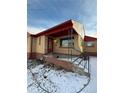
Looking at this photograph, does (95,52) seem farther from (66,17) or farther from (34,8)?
(34,8)

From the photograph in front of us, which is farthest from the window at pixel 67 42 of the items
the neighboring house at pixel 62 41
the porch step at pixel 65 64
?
the porch step at pixel 65 64

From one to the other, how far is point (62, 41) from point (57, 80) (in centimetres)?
28

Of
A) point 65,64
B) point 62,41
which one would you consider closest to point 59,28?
point 62,41

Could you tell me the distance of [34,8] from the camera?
1328mm

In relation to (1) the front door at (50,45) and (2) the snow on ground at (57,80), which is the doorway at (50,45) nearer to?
(1) the front door at (50,45)

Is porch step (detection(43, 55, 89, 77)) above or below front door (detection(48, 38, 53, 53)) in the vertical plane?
below

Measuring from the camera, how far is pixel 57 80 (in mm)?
1392

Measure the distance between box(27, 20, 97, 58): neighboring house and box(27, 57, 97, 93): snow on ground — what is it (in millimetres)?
101

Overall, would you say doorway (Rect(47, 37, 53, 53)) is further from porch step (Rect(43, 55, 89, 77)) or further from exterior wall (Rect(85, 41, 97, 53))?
exterior wall (Rect(85, 41, 97, 53))

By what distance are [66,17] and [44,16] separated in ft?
0.54

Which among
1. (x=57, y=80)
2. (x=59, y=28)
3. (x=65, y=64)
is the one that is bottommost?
(x=57, y=80)

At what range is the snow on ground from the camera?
1333mm

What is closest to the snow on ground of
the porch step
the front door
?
the porch step

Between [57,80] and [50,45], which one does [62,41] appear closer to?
[50,45]
